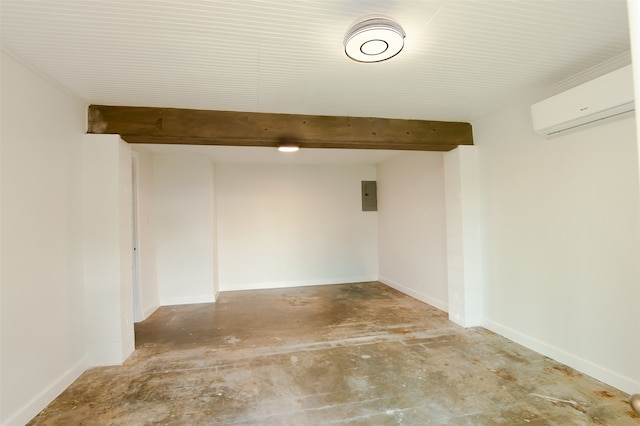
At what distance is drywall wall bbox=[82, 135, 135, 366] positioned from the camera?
2840 millimetres

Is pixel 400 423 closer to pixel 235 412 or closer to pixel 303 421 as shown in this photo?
pixel 303 421

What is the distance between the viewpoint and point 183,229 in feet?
16.2

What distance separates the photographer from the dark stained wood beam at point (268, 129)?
9.55ft

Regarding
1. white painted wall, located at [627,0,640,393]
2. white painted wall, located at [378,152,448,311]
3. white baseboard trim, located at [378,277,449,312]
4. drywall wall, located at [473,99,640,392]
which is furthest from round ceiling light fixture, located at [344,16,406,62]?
white baseboard trim, located at [378,277,449,312]

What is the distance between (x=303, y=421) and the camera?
2010mm

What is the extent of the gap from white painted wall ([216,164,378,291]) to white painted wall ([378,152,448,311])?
0.45 m

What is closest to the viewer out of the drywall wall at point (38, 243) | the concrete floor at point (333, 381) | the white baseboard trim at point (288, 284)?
the drywall wall at point (38, 243)

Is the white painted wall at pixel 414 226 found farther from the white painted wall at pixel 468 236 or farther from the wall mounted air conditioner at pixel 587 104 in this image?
the wall mounted air conditioner at pixel 587 104

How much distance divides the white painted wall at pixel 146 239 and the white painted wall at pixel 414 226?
13.2 feet

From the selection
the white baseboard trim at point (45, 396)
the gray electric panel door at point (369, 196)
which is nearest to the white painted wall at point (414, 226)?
the gray electric panel door at point (369, 196)

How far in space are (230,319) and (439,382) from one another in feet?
8.96

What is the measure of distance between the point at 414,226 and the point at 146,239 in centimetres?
407

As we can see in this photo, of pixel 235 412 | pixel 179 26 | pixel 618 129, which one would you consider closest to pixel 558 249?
pixel 618 129

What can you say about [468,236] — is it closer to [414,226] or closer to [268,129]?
[414,226]
